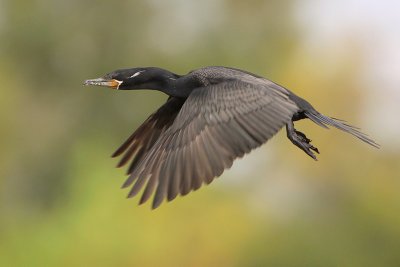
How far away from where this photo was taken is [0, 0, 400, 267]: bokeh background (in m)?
32.2

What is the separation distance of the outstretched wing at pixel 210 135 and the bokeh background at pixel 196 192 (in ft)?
57.3

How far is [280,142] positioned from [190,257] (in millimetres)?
7991

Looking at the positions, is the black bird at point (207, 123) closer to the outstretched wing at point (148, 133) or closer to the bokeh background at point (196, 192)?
the outstretched wing at point (148, 133)

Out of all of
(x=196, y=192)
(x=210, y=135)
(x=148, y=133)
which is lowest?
(x=196, y=192)

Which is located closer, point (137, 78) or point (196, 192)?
point (137, 78)

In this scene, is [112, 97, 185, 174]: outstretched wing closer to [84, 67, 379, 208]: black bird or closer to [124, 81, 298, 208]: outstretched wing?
[84, 67, 379, 208]: black bird

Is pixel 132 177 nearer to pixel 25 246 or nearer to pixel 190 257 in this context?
pixel 190 257

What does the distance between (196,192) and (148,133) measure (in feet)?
60.6

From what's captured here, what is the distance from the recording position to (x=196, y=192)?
33562 millimetres

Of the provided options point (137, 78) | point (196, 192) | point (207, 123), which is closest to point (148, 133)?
point (137, 78)

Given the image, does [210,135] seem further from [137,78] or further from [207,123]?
[137,78]

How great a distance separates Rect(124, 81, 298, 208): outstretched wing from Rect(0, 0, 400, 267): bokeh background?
17462 mm

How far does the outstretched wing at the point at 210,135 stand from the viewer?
493 inches

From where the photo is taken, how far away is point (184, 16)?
4575 cm
